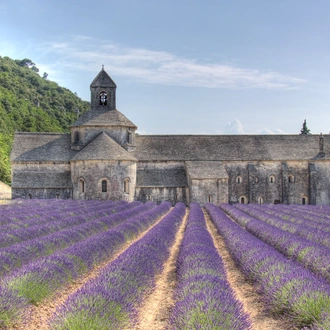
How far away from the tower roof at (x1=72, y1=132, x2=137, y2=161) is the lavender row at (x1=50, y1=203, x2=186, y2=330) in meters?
23.8

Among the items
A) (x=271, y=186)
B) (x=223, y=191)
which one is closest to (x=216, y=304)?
(x=223, y=191)

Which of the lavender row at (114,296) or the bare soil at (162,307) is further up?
the lavender row at (114,296)

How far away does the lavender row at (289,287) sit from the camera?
5.39 m

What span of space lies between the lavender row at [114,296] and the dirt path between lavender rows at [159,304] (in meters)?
0.16

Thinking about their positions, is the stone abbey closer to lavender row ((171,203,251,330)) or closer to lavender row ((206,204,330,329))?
lavender row ((206,204,330,329))

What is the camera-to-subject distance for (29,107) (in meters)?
77.3

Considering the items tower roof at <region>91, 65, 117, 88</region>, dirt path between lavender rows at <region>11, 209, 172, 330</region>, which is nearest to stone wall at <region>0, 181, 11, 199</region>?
tower roof at <region>91, 65, 117, 88</region>

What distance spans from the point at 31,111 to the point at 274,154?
171 feet

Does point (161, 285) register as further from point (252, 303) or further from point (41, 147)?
point (41, 147)

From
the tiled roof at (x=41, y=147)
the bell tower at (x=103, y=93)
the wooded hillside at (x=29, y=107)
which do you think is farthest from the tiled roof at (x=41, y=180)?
the wooded hillside at (x=29, y=107)

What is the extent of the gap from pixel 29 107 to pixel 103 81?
42537mm

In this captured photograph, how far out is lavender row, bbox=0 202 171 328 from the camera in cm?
625

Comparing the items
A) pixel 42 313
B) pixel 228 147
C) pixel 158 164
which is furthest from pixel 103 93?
pixel 42 313

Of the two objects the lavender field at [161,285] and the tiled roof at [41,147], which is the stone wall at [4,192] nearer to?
the tiled roof at [41,147]
